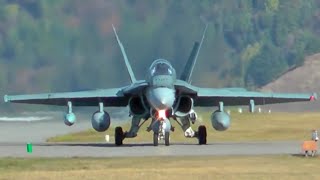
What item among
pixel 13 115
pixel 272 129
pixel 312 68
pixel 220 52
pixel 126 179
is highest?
pixel 312 68

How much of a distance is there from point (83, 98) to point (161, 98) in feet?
16.4

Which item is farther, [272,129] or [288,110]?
[288,110]

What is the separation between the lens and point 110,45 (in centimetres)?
7194

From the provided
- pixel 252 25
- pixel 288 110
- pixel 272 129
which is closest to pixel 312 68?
pixel 252 25

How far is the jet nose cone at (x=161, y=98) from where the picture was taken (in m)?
39.2

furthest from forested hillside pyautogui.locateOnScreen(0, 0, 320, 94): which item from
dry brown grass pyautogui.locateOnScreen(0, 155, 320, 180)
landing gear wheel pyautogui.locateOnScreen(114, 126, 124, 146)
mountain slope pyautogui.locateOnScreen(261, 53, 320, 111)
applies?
dry brown grass pyautogui.locateOnScreen(0, 155, 320, 180)

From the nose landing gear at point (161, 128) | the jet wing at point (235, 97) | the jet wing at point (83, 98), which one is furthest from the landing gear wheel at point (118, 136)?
the jet wing at point (235, 97)

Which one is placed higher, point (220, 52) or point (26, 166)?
point (220, 52)

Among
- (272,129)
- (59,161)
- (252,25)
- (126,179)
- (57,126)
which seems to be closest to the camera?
(126,179)

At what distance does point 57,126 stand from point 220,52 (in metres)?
18.3

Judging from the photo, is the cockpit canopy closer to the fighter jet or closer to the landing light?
the fighter jet

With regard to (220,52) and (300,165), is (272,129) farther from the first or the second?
(300,165)

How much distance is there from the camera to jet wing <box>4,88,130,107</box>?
4256cm

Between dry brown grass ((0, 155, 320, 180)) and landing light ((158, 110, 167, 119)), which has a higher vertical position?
landing light ((158, 110, 167, 119))
